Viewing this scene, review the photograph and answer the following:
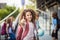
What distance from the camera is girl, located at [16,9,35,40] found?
441 centimetres

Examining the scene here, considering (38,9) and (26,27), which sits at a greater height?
(38,9)

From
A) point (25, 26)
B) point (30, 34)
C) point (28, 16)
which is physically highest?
point (28, 16)

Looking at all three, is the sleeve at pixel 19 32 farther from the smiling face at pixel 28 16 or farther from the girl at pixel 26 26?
the smiling face at pixel 28 16

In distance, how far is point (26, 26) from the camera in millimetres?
4410

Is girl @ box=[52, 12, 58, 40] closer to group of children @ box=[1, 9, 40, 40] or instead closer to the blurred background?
the blurred background

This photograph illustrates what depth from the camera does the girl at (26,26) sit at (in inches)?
173

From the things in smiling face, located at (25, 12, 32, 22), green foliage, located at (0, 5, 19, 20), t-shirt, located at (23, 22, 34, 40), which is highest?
green foliage, located at (0, 5, 19, 20)

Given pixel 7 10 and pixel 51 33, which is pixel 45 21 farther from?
pixel 7 10

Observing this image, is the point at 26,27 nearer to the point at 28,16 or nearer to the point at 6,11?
the point at 28,16

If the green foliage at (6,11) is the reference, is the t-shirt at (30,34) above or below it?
below

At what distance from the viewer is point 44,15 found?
14.4ft

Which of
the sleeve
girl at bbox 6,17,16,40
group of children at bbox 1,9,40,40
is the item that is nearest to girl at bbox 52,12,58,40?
group of children at bbox 1,9,40,40

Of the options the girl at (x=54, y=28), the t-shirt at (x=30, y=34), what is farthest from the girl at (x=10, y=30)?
the girl at (x=54, y=28)

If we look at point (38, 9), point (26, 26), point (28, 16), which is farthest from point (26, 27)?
point (38, 9)
